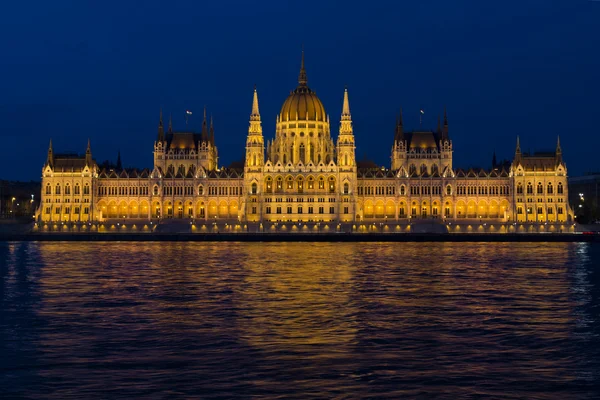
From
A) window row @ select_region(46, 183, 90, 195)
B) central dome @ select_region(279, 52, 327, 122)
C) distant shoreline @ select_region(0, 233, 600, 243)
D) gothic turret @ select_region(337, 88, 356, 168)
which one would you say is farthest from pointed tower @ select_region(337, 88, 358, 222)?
window row @ select_region(46, 183, 90, 195)

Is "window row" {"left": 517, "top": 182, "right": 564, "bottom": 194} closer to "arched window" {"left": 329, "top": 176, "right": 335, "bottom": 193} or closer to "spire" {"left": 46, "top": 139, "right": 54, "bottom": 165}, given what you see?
"arched window" {"left": 329, "top": 176, "right": 335, "bottom": 193}

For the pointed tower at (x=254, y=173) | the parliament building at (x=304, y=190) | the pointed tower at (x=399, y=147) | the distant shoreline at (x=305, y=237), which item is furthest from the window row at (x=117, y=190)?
the pointed tower at (x=399, y=147)

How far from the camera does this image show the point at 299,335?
92.4 ft

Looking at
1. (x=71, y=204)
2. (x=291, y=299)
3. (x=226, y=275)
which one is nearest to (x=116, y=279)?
(x=226, y=275)

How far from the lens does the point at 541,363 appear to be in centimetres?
2392

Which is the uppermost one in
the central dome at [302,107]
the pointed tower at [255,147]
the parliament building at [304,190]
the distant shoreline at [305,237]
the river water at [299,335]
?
the central dome at [302,107]

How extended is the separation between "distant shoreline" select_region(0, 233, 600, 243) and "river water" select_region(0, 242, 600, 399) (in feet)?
188

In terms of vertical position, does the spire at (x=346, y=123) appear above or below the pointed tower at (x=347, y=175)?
above

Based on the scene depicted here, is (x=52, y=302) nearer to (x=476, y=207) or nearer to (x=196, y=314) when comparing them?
(x=196, y=314)

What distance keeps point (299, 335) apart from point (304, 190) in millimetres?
112632

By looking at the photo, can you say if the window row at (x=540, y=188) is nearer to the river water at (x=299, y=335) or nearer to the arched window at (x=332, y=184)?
the arched window at (x=332, y=184)

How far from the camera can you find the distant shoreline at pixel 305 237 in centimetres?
11106

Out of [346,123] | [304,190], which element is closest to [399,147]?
[346,123]

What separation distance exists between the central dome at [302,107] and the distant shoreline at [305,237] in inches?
1529
